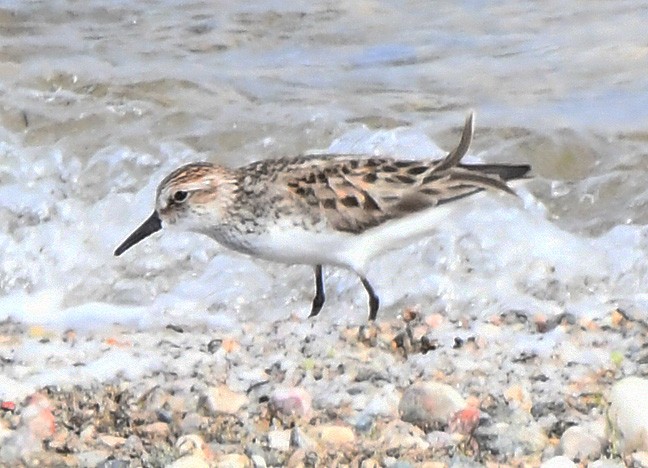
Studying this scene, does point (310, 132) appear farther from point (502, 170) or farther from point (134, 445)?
point (134, 445)

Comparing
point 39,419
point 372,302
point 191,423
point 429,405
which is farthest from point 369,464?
point 372,302

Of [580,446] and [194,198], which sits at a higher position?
[580,446]

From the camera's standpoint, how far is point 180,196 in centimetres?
628

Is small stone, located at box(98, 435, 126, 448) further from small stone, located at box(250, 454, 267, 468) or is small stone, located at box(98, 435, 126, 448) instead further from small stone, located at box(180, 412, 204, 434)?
A: small stone, located at box(250, 454, 267, 468)

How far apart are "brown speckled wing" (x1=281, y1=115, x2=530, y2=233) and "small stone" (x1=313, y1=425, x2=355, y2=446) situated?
167 centimetres

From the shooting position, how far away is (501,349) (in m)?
5.36

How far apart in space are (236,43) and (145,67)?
0.97 meters

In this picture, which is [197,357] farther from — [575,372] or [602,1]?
[602,1]

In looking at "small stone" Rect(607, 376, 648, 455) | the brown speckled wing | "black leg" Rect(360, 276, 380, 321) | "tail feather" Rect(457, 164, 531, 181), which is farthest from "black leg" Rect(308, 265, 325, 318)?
"small stone" Rect(607, 376, 648, 455)

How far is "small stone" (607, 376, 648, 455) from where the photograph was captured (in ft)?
13.3

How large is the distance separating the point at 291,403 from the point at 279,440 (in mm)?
286

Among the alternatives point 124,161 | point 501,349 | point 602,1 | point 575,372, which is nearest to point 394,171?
point 501,349

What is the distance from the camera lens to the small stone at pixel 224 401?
4.57m

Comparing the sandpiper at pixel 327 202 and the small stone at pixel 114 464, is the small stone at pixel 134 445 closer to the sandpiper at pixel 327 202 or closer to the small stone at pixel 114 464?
the small stone at pixel 114 464
